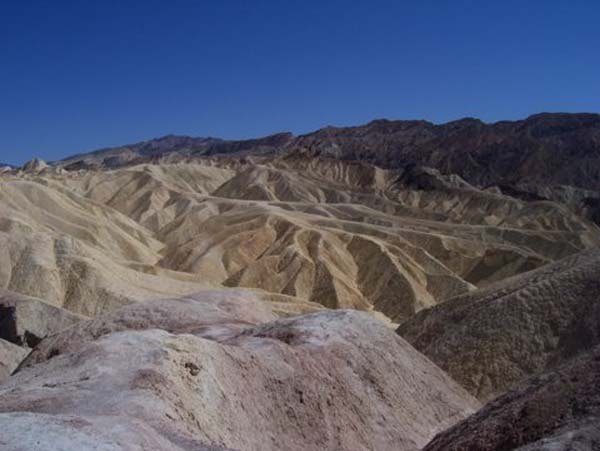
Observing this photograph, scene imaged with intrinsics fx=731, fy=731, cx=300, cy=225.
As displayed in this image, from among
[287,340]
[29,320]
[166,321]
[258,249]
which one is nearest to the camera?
[287,340]

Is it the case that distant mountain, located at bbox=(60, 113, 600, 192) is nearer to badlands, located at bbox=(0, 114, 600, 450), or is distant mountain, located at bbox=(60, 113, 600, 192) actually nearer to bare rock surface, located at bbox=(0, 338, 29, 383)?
badlands, located at bbox=(0, 114, 600, 450)

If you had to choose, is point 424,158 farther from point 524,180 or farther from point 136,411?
point 136,411

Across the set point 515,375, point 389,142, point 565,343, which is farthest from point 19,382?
point 389,142

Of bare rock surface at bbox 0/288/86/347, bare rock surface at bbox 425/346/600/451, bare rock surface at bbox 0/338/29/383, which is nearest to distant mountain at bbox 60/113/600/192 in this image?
bare rock surface at bbox 0/288/86/347

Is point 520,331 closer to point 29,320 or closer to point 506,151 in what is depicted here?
point 29,320


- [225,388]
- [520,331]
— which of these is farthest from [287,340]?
[520,331]

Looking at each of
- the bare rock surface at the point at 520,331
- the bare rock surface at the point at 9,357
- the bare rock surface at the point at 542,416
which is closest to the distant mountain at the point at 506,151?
the bare rock surface at the point at 520,331
